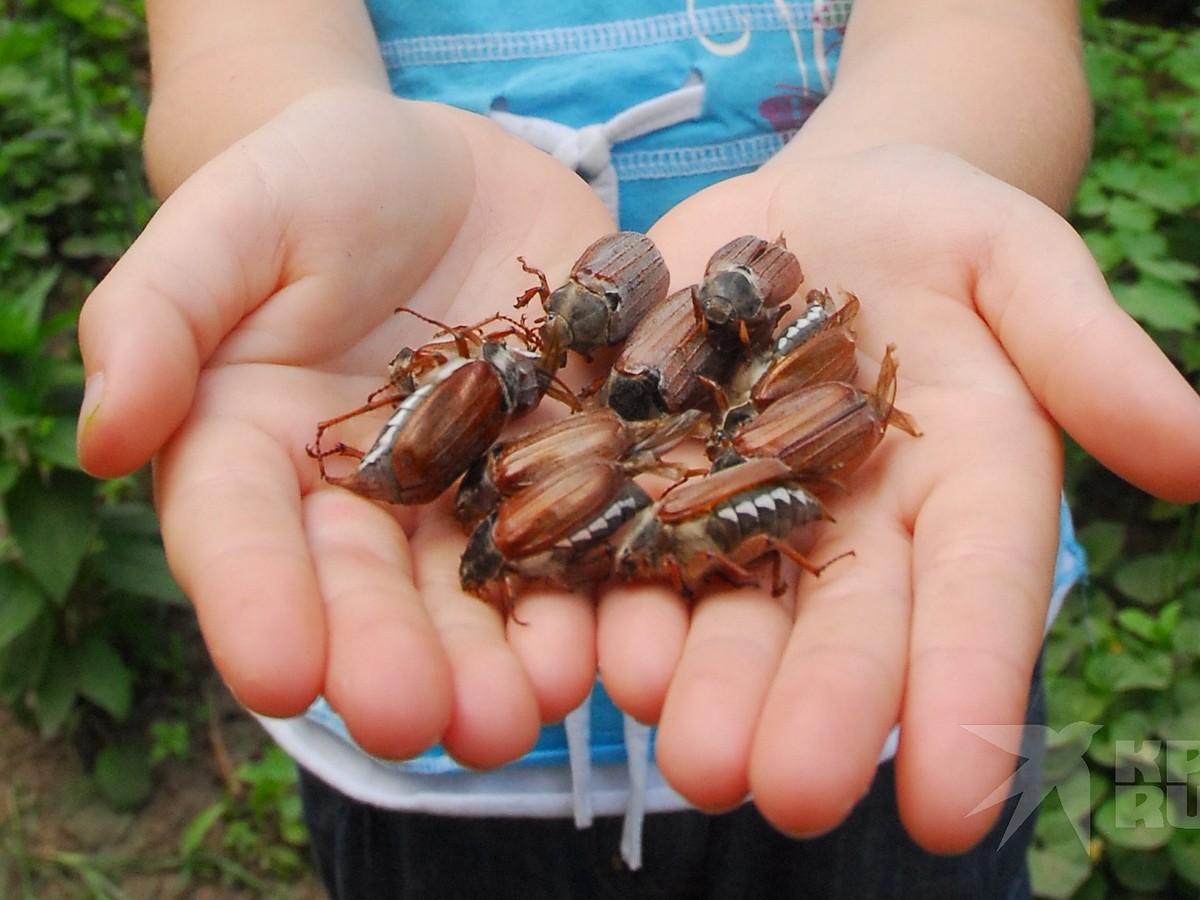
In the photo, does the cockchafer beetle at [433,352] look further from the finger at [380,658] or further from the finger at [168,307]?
the finger at [380,658]

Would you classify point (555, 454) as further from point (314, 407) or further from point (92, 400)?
point (92, 400)

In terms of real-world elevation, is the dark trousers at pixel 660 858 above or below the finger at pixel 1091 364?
below

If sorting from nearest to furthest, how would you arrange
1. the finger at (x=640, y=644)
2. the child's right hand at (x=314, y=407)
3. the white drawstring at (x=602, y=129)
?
1. the child's right hand at (x=314, y=407)
2. the finger at (x=640, y=644)
3. the white drawstring at (x=602, y=129)

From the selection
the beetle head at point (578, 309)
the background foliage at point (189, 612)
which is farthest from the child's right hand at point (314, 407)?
the background foliage at point (189, 612)

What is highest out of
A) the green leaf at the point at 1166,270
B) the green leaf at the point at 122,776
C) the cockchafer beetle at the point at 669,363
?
the cockchafer beetle at the point at 669,363

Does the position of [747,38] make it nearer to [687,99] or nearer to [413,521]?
[687,99]

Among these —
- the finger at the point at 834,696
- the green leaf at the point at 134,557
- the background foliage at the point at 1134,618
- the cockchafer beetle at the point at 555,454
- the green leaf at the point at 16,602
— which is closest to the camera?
the finger at the point at 834,696

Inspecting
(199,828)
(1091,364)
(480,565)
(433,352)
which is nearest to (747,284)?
(433,352)
